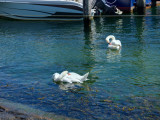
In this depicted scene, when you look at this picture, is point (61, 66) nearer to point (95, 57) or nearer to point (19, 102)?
point (95, 57)

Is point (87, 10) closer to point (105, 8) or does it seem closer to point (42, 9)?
point (42, 9)

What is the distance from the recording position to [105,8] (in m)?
35.2

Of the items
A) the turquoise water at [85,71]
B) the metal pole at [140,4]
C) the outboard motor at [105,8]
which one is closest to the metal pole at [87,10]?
the turquoise water at [85,71]

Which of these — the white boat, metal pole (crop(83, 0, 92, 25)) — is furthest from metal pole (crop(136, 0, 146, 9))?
metal pole (crop(83, 0, 92, 25))

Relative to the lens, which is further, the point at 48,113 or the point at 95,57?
the point at 95,57

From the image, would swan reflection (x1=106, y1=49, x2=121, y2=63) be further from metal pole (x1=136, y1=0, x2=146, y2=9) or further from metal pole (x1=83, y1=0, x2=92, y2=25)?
metal pole (x1=136, y1=0, x2=146, y2=9)

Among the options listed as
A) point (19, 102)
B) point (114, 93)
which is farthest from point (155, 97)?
point (19, 102)

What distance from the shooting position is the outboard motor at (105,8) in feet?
112

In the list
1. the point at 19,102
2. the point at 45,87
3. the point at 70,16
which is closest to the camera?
the point at 19,102

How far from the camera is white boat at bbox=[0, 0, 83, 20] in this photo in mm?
28406

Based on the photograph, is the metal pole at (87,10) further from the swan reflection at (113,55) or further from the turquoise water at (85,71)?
the swan reflection at (113,55)

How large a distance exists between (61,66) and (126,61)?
3041 mm

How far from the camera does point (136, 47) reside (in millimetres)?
15852

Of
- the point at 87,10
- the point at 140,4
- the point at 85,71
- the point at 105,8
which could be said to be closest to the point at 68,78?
the point at 85,71
